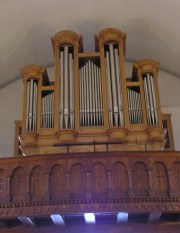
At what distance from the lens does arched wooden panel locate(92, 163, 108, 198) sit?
7617mm

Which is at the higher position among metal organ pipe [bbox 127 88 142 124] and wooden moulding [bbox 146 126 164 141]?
metal organ pipe [bbox 127 88 142 124]

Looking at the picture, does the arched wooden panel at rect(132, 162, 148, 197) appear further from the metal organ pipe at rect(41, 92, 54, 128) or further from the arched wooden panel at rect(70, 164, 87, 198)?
the metal organ pipe at rect(41, 92, 54, 128)

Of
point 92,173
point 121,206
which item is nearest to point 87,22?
point 92,173

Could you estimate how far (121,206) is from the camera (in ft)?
24.3

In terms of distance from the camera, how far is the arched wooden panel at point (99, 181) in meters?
7.62

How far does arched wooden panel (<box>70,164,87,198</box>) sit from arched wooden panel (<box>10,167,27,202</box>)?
2.94 ft

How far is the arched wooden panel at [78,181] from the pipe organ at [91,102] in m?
0.89

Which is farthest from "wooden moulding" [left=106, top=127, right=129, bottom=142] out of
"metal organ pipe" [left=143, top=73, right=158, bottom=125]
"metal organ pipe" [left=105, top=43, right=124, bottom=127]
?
"metal organ pipe" [left=143, top=73, right=158, bottom=125]

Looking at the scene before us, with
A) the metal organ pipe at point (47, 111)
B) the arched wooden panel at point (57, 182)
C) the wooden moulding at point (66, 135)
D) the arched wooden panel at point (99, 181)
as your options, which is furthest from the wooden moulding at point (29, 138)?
the arched wooden panel at point (99, 181)

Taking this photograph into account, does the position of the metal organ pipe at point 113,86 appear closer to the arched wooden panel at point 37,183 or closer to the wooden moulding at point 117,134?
the wooden moulding at point 117,134

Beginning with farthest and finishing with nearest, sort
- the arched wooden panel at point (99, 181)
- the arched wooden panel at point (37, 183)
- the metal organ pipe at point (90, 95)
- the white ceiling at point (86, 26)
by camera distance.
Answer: the white ceiling at point (86, 26) < the metal organ pipe at point (90, 95) < the arched wooden panel at point (37, 183) < the arched wooden panel at point (99, 181)

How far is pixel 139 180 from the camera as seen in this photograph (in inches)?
306

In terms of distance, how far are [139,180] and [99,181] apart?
2.43 ft

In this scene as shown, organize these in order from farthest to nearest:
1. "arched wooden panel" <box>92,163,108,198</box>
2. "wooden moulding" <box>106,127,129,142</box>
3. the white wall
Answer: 1. the white wall
2. "wooden moulding" <box>106,127,129,142</box>
3. "arched wooden panel" <box>92,163,108,198</box>
